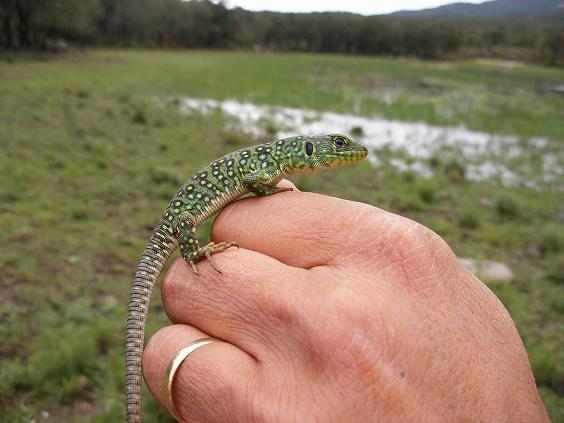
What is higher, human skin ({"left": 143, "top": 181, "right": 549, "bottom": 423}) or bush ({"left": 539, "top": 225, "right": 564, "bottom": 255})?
human skin ({"left": 143, "top": 181, "right": 549, "bottom": 423})

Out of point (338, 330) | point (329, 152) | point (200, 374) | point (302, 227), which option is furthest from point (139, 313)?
point (329, 152)

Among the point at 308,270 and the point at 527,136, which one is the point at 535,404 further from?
the point at 527,136

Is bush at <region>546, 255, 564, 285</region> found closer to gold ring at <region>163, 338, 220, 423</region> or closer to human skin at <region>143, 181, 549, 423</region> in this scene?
human skin at <region>143, 181, 549, 423</region>

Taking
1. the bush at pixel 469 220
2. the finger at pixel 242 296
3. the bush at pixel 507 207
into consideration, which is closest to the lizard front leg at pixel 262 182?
the finger at pixel 242 296

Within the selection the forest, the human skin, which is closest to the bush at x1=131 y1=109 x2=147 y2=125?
the human skin

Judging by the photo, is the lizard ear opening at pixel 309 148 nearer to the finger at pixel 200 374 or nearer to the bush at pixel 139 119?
the finger at pixel 200 374

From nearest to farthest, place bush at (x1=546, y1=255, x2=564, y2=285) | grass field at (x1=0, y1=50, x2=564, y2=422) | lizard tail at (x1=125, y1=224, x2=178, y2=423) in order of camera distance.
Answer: lizard tail at (x1=125, y1=224, x2=178, y2=423), grass field at (x1=0, y1=50, x2=564, y2=422), bush at (x1=546, y1=255, x2=564, y2=285)

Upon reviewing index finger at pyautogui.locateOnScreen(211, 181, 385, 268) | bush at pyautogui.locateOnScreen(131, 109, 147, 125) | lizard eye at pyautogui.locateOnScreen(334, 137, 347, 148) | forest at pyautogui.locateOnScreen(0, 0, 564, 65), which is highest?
forest at pyautogui.locateOnScreen(0, 0, 564, 65)
